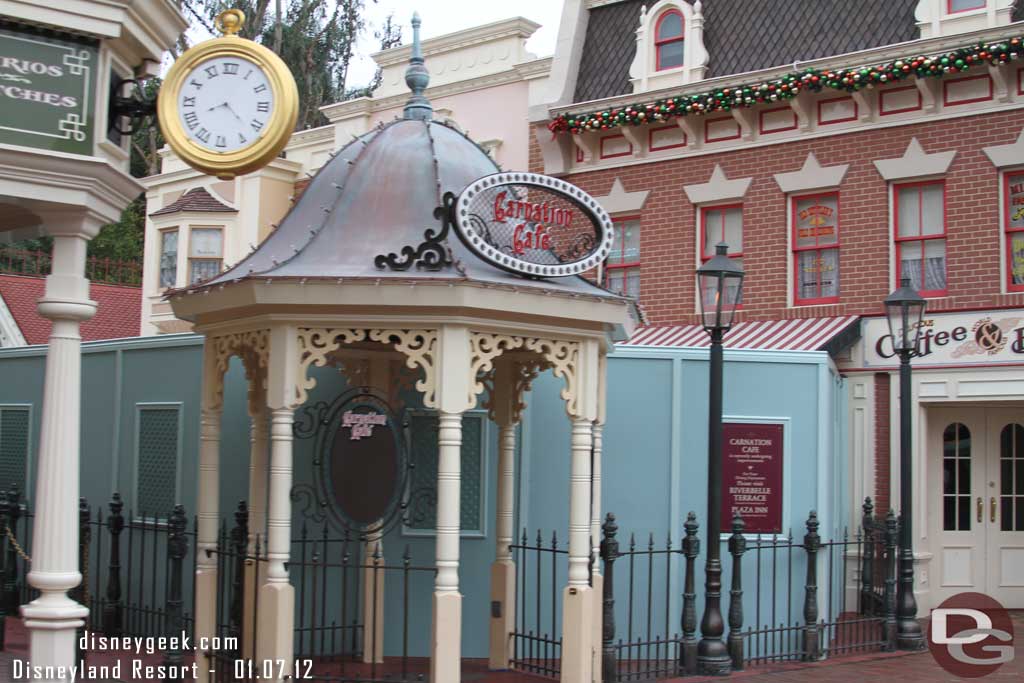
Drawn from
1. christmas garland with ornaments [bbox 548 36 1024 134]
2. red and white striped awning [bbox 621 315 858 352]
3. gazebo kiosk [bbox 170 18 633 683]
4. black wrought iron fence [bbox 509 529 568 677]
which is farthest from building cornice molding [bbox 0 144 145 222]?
christmas garland with ornaments [bbox 548 36 1024 134]

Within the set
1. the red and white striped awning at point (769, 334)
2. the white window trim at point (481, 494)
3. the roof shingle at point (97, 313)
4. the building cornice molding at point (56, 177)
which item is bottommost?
the white window trim at point (481, 494)

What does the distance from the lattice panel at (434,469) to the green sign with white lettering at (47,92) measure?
19.0ft

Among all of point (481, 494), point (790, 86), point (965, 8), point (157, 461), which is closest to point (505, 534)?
point (481, 494)

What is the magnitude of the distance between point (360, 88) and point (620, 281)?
22.9 meters

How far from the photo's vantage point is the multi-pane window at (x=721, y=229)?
60.5 ft

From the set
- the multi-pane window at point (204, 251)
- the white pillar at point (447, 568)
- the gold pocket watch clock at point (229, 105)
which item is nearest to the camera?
the gold pocket watch clock at point (229, 105)

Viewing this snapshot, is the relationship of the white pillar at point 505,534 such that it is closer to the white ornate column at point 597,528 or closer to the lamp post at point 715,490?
the white ornate column at point 597,528

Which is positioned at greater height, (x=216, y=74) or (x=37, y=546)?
(x=216, y=74)

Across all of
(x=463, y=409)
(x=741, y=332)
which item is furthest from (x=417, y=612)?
(x=741, y=332)

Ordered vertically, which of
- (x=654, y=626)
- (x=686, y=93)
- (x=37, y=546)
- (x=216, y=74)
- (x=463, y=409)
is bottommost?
(x=654, y=626)

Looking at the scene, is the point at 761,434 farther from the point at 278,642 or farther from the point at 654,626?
the point at 278,642

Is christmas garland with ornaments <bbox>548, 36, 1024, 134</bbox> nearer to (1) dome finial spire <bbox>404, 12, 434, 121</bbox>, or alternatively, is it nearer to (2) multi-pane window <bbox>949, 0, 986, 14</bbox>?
(2) multi-pane window <bbox>949, 0, 986, 14</bbox>

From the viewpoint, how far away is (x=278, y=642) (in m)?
9.08

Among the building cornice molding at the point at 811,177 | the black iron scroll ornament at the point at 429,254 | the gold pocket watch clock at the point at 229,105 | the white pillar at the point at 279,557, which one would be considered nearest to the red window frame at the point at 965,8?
the building cornice molding at the point at 811,177
